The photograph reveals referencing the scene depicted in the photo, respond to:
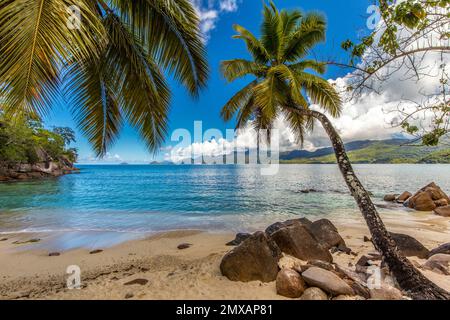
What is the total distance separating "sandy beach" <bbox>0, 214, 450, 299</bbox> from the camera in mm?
4016

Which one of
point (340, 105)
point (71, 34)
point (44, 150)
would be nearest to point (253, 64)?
point (340, 105)

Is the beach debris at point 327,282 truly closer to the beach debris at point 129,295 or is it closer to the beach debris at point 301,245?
the beach debris at point 301,245

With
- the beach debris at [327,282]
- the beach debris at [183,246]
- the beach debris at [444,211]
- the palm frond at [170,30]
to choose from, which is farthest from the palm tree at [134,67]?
the beach debris at [444,211]

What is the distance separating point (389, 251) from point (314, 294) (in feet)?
5.57

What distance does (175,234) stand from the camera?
8656 millimetres

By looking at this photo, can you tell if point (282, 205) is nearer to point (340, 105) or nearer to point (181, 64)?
point (340, 105)

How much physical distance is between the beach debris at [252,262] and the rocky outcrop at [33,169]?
4597 centimetres

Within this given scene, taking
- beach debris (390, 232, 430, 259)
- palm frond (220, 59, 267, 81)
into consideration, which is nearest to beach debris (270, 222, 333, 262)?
beach debris (390, 232, 430, 259)

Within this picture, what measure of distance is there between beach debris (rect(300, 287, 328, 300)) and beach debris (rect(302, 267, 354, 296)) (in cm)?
9

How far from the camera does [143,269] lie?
5227 millimetres

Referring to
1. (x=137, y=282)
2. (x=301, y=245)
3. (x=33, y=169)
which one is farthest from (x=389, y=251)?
(x=33, y=169)

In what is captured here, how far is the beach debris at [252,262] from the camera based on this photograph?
4.21 m

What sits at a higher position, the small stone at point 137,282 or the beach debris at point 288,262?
the beach debris at point 288,262

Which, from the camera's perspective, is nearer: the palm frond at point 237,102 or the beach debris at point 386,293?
the beach debris at point 386,293
